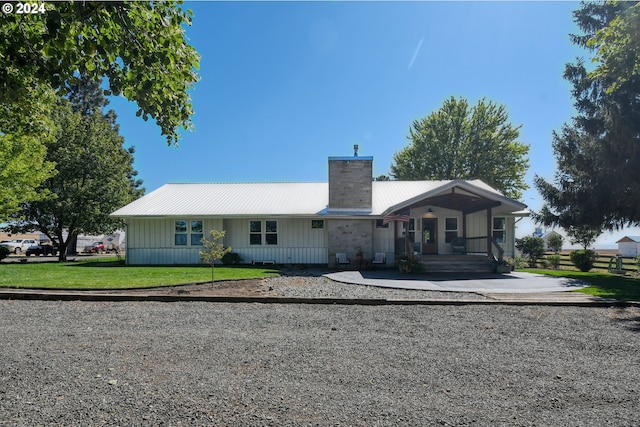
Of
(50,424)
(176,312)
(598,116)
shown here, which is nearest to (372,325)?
(176,312)

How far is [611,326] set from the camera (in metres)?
6.48

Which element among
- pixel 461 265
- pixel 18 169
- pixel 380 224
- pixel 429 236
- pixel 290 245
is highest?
pixel 18 169

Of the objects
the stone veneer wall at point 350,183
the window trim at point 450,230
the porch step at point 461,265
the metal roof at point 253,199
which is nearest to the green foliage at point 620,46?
the metal roof at point 253,199

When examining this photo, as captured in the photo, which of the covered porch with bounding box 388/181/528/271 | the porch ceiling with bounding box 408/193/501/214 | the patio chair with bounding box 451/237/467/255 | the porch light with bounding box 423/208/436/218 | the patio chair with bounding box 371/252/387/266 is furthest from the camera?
the porch light with bounding box 423/208/436/218

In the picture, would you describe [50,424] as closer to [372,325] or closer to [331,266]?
[372,325]

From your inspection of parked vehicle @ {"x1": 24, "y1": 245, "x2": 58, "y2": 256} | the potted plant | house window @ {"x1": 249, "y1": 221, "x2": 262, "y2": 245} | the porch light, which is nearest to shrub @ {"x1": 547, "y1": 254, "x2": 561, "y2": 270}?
the porch light

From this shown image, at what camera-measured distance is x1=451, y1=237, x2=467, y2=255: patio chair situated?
18656 mm

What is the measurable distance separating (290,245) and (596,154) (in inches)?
597

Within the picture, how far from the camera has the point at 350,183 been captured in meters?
19.2

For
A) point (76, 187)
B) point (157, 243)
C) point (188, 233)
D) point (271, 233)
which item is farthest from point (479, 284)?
point (76, 187)

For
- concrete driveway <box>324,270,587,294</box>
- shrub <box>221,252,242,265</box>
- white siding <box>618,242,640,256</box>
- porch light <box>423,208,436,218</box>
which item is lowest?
white siding <box>618,242,640,256</box>

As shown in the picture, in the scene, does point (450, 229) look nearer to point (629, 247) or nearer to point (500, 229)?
point (500, 229)

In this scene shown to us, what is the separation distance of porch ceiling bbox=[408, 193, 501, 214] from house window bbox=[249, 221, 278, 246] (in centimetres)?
718

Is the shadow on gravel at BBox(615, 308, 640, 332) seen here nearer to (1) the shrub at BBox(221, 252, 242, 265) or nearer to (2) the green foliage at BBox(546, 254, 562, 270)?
(1) the shrub at BBox(221, 252, 242, 265)
